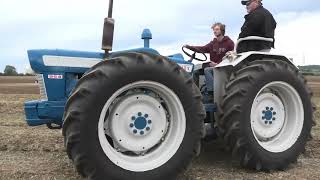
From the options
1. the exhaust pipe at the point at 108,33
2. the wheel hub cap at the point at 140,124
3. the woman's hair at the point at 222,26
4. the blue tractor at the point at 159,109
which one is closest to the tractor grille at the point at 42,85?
the blue tractor at the point at 159,109

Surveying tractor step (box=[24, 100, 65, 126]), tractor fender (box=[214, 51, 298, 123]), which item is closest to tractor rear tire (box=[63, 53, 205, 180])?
tractor step (box=[24, 100, 65, 126])

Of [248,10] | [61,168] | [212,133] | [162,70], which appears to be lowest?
[61,168]

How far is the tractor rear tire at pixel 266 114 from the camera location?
597 centimetres

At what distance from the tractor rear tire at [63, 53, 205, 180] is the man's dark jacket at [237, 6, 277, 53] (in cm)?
158

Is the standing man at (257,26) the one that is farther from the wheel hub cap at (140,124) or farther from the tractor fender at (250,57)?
the wheel hub cap at (140,124)

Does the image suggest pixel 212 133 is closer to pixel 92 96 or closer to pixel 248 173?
pixel 248 173

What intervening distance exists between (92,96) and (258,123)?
7.68ft

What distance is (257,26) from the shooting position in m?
6.55

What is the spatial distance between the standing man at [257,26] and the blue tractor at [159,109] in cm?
12

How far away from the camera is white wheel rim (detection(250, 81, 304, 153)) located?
633cm

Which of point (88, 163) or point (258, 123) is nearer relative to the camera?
point (88, 163)

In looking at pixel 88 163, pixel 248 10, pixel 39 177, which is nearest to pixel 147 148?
pixel 88 163

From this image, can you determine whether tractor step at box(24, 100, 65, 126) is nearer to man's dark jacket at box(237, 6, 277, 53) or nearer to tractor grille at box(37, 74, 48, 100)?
tractor grille at box(37, 74, 48, 100)

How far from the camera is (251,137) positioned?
6031 millimetres
